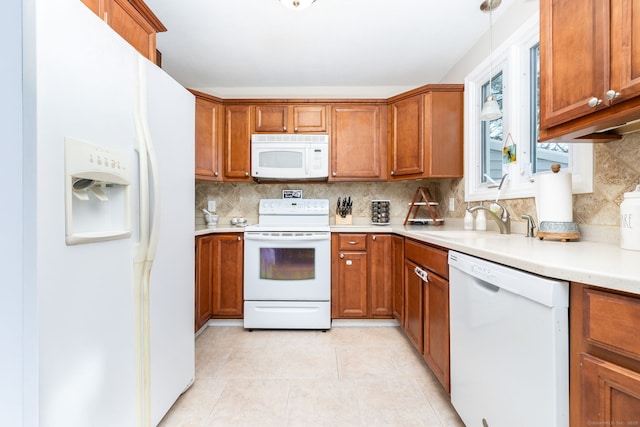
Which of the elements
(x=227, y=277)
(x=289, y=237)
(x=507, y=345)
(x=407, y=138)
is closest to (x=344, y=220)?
(x=289, y=237)

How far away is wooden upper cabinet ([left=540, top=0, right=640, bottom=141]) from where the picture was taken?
2.97 feet

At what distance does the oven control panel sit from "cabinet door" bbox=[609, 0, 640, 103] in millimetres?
2421

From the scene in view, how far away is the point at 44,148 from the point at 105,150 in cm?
24

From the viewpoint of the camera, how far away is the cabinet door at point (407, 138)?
8.93 ft

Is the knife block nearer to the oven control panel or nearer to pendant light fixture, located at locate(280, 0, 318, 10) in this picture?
the oven control panel

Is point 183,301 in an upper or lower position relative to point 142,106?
lower

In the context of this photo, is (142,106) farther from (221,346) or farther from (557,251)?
(221,346)

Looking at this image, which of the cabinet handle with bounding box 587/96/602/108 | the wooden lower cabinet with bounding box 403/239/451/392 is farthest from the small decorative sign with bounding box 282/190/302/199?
the cabinet handle with bounding box 587/96/602/108

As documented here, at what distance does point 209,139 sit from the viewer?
9.55ft

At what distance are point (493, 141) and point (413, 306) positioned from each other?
1422 millimetres

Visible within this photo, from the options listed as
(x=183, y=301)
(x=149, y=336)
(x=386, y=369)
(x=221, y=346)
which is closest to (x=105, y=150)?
(x=149, y=336)

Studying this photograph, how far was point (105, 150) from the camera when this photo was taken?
1.02m

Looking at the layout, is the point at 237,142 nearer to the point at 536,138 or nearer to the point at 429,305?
the point at 429,305

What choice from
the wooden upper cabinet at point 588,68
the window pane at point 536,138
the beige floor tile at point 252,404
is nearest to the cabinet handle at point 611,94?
the wooden upper cabinet at point 588,68
